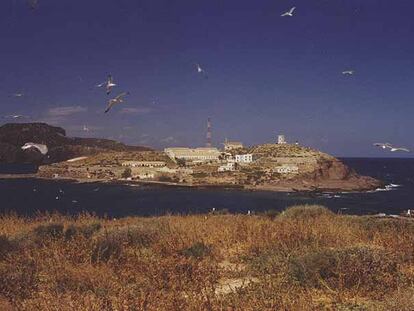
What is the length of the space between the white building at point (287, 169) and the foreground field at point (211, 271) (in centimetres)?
13806

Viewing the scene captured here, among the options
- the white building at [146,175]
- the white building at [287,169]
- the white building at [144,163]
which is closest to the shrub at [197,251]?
the white building at [287,169]

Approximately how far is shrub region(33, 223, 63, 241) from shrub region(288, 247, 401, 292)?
6461 mm

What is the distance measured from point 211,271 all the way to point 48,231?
22.1 feet

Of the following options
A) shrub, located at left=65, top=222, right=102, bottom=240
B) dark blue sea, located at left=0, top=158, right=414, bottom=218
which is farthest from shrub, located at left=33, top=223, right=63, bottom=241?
dark blue sea, located at left=0, top=158, right=414, bottom=218

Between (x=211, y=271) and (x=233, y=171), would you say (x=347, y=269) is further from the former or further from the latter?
(x=233, y=171)

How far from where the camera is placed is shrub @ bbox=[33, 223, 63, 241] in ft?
37.5

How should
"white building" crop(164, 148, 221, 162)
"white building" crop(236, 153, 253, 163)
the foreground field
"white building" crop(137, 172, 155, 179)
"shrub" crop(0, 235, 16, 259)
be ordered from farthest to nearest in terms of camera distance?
"white building" crop(164, 148, 221, 162) < "white building" crop(236, 153, 253, 163) < "white building" crop(137, 172, 155, 179) < "shrub" crop(0, 235, 16, 259) < the foreground field

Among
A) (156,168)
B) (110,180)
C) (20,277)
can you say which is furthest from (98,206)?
(20,277)

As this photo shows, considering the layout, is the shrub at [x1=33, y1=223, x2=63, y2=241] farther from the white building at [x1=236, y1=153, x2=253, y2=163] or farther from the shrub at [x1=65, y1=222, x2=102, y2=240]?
the white building at [x1=236, y1=153, x2=253, y2=163]

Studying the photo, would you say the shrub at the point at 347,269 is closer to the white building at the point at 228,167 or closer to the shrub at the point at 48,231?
the shrub at the point at 48,231

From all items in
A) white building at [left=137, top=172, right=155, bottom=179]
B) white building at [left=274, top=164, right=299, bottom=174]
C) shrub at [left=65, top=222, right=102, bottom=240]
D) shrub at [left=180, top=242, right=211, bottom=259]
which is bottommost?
white building at [left=137, top=172, right=155, bottom=179]

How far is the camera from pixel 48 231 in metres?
12.3

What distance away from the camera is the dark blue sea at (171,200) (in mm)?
85606

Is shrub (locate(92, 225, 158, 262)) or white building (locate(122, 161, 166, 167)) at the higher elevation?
shrub (locate(92, 225, 158, 262))
